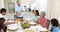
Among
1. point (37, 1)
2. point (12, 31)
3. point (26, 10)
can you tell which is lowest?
point (12, 31)

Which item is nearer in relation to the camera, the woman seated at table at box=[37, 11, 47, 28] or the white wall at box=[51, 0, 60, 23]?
the woman seated at table at box=[37, 11, 47, 28]

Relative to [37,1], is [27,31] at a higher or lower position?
lower

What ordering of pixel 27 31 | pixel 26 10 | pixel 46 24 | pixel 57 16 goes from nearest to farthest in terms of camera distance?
pixel 27 31, pixel 46 24, pixel 26 10, pixel 57 16

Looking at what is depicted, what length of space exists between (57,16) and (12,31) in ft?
12.9

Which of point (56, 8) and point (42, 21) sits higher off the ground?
point (56, 8)

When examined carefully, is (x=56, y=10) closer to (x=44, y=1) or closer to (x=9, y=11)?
(x=44, y=1)

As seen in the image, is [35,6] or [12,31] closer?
[12,31]

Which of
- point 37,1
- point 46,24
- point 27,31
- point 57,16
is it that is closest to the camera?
point 27,31

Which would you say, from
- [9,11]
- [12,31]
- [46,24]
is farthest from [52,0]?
[12,31]

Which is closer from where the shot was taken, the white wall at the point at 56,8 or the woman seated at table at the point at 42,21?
the woman seated at table at the point at 42,21

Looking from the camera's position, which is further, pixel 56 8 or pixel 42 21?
pixel 56 8

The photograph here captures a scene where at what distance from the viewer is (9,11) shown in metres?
5.70

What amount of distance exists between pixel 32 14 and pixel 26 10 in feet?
1.05

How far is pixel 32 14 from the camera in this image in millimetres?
5645
